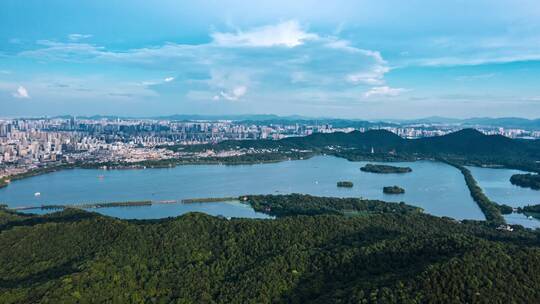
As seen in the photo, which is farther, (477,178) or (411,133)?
(411,133)

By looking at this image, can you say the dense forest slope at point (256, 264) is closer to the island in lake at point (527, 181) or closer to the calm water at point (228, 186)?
the calm water at point (228, 186)

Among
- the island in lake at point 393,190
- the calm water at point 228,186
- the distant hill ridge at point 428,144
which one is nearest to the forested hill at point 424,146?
the distant hill ridge at point 428,144

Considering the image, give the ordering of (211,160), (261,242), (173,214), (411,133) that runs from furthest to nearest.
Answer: (411,133) < (211,160) < (173,214) < (261,242)

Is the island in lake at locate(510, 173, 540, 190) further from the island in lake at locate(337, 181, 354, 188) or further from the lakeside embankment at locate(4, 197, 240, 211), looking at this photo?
the lakeside embankment at locate(4, 197, 240, 211)

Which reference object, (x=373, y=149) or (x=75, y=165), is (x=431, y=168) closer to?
(x=373, y=149)

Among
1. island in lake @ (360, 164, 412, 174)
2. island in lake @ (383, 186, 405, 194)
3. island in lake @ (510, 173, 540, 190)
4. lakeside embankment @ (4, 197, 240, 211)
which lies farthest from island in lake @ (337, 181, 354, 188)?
island in lake @ (510, 173, 540, 190)

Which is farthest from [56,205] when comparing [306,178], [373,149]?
[373,149]

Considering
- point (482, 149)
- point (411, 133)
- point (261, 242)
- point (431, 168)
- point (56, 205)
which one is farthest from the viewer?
point (411, 133)

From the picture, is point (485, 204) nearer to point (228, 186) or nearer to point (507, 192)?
point (507, 192)
